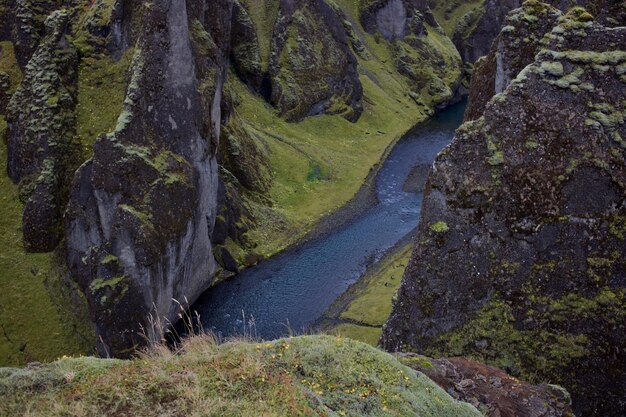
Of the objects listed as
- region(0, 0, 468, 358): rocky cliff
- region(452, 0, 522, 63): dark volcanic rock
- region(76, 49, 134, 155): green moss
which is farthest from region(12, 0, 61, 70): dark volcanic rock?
region(452, 0, 522, 63): dark volcanic rock

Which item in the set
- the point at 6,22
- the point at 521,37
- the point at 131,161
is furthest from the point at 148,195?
the point at 521,37

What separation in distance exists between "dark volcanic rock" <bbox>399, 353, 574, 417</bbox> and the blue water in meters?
19.0

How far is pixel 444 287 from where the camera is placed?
27.7m

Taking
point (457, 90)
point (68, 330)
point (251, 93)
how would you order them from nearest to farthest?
point (68, 330), point (251, 93), point (457, 90)

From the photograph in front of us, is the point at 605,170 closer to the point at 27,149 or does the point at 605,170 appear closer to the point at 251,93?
the point at 27,149

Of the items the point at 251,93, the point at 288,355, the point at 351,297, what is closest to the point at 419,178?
the point at 251,93

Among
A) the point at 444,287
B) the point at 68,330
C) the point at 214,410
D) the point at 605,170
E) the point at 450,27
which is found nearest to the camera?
the point at 214,410

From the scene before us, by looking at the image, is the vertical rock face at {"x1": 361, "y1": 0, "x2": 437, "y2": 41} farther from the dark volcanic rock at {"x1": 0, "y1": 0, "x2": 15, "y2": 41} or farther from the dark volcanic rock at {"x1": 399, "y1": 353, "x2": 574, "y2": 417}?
the dark volcanic rock at {"x1": 399, "y1": 353, "x2": 574, "y2": 417}

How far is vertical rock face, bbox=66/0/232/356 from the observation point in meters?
44.7

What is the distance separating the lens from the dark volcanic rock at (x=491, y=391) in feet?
63.7

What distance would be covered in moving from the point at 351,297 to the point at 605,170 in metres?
32.5

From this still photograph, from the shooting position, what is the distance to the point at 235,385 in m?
13.7

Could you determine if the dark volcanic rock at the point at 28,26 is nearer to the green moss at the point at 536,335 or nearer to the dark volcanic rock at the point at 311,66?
the dark volcanic rock at the point at 311,66

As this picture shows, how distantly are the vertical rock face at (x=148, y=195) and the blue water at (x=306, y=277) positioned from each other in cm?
434
